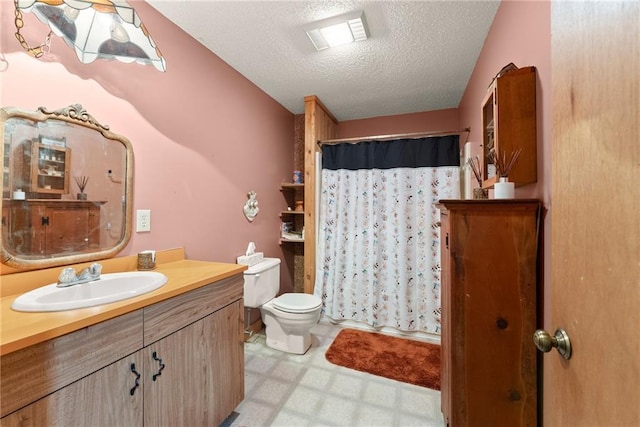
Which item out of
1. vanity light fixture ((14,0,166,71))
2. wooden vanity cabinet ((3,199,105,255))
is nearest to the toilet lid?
wooden vanity cabinet ((3,199,105,255))

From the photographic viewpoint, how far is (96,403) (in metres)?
0.82

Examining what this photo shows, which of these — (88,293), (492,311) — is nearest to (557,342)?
(492,311)

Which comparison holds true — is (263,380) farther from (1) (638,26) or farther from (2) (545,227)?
(1) (638,26)

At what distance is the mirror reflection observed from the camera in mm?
1027

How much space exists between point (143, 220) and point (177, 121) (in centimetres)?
68

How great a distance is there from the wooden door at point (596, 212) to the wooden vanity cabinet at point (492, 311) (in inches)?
17.5

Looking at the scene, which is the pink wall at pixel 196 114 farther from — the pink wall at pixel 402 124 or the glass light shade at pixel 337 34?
the glass light shade at pixel 337 34

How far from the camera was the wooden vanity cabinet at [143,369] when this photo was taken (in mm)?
695

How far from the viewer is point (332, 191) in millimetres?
2748

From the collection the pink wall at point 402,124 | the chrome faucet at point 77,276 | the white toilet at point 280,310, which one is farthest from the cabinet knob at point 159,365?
the pink wall at point 402,124

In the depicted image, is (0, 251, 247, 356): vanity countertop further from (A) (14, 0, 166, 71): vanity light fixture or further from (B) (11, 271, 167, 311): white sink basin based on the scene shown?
(A) (14, 0, 166, 71): vanity light fixture

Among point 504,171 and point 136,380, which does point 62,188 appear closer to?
point 136,380

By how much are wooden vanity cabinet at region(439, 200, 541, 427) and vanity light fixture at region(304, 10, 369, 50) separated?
132 centimetres

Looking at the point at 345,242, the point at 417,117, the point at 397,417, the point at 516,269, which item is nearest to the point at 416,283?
the point at 345,242
